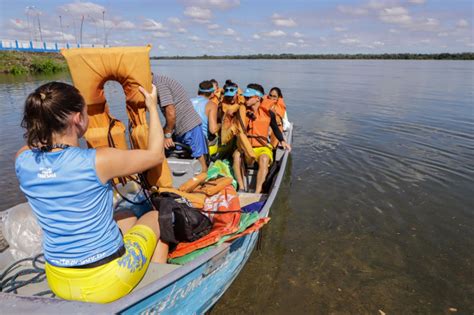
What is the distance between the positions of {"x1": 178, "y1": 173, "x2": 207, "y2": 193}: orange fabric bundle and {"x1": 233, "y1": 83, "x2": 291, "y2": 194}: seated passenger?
54.9 inches

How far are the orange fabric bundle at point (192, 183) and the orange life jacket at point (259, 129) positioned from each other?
172cm

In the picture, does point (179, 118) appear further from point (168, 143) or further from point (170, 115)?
point (168, 143)

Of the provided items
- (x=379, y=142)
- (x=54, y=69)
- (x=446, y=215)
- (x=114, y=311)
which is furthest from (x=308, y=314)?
(x=54, y=69)

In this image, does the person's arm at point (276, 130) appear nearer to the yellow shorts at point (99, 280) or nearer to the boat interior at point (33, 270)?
the boat interior at point (33, 270)

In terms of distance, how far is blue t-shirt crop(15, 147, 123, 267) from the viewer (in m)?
1.86

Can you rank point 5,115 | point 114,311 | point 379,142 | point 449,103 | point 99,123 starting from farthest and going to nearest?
point 449,103 → point 5,115 → point 379,142 → point 99,123 → point 114,311

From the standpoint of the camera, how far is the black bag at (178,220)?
2.88 m

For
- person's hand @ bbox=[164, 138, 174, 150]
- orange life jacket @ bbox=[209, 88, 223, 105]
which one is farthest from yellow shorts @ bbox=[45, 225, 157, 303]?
orange life jacket @ bbox=[209, 88, 223, 105]

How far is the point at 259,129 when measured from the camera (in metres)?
5.91

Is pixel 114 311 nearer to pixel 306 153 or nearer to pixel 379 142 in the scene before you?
pixel 306 153

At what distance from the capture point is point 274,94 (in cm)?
841

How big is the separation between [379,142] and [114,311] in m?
9.99

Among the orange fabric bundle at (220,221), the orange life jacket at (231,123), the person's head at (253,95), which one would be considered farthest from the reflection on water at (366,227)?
the person's head at (253,95)

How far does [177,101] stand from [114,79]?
1817 millimetres
